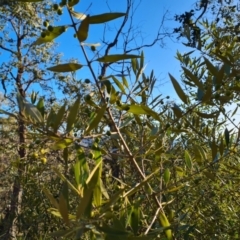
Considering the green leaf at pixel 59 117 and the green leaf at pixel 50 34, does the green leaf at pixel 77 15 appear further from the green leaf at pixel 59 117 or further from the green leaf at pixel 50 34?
the green leaf at pixel 59 117

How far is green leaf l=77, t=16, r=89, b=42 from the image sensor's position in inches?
18.5

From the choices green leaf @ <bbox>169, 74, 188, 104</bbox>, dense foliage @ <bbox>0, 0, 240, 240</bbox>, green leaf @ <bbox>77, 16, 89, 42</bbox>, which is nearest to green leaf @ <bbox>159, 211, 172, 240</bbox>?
dense foliage @ <bbox>0, 0, 240, 240</bbox>

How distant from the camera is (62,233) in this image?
0.39 metres

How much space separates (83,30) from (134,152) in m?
0.44

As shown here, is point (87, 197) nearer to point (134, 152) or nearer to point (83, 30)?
point (83, 30)

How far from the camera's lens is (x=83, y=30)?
1.57 ft

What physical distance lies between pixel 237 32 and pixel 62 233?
119 cm

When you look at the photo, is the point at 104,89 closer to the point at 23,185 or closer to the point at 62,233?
the point at 62,233

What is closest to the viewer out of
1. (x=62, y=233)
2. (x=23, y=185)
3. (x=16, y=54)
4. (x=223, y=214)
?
(x=62, y=233)

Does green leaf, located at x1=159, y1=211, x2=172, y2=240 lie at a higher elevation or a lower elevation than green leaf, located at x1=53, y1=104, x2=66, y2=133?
lower

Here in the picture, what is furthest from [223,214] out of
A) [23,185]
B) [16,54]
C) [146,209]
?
[16,54]

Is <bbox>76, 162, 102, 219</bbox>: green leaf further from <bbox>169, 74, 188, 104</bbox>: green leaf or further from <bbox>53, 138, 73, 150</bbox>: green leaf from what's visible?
<bbox>169, 74, 188, 104</bbox>: green leaf

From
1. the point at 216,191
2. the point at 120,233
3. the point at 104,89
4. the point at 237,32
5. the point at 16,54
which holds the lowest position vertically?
the point at 120,233

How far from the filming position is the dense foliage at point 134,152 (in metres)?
0.48
